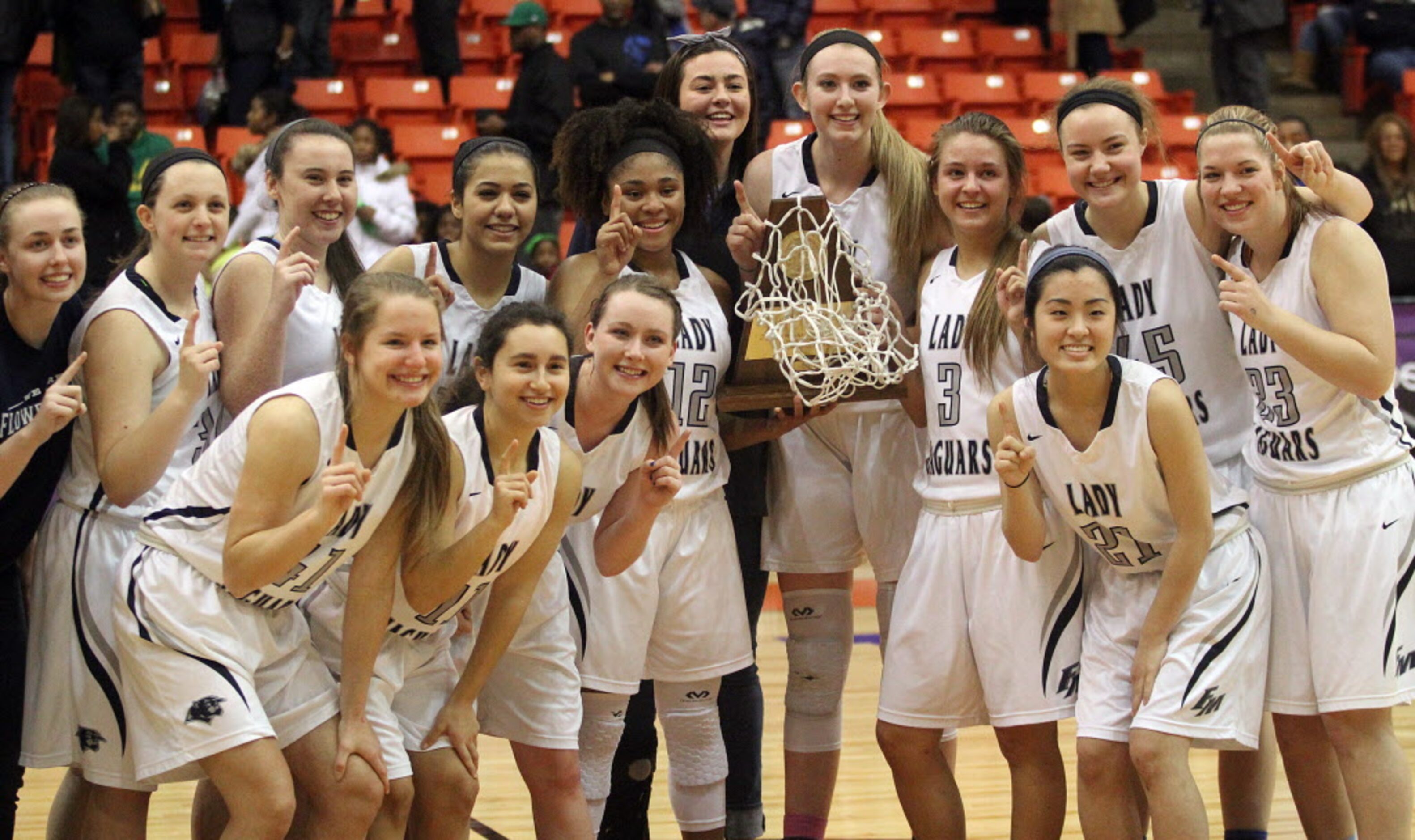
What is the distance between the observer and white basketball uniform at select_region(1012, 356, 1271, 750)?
3.75 m

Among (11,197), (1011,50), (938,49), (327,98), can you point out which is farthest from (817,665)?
(1011,50)

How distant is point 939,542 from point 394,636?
140cm

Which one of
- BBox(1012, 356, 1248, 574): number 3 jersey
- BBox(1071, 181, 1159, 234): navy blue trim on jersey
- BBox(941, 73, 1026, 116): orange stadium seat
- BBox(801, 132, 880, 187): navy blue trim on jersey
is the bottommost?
BBox(1012, 356, 1248, 574): number 3 jersey

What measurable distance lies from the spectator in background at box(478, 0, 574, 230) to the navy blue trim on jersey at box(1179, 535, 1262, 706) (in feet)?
20.9

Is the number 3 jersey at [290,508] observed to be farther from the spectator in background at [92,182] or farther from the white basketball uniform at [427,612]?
the spectator in background at [92,182]

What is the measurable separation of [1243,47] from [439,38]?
567 cm

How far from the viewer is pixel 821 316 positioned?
4246mm

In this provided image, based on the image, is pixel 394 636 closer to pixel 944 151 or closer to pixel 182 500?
pixel 182 500

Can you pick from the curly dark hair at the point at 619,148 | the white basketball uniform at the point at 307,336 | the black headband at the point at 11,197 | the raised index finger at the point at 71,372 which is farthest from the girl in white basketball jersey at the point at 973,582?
the black headband at the point at 11,197

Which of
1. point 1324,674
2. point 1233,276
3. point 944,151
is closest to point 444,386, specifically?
point 944,151

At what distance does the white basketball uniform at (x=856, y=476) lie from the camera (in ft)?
14.8

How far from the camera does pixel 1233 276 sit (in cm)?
392

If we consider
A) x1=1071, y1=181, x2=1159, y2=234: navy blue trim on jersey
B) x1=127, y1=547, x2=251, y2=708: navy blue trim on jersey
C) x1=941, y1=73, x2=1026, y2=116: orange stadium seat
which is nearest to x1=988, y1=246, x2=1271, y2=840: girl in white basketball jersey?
x1=1071, y1=181, x2=1159, y2=234: navy blue trim on jersey

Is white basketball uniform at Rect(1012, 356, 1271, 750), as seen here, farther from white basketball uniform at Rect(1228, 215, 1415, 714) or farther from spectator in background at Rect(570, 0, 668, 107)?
spectator in background at Rect(570, 0, 668, 107)
